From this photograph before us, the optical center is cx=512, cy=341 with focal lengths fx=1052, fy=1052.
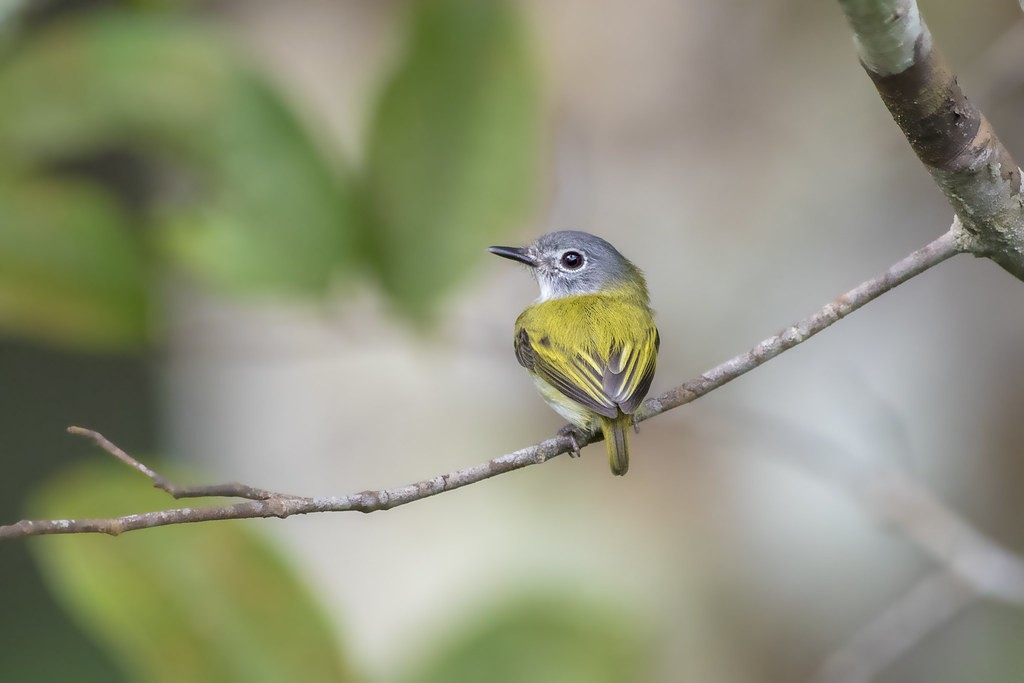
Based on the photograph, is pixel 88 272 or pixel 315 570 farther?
pixel 315 570

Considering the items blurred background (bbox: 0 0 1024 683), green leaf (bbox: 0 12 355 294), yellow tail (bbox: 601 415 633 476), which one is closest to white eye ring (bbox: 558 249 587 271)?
blurred background (bbox: 0 0 1024 683)

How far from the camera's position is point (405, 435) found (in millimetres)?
4438

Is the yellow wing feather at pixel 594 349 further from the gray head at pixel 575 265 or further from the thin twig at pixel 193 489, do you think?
the thin twig at pixel 193 489

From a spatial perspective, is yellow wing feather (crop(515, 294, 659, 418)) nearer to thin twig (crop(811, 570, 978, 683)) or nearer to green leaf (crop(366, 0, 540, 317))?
green leaf (crop(366, 0, 540, 317))

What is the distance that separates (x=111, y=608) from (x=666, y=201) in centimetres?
281

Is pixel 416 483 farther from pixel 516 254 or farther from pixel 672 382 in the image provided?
pixel 672 382

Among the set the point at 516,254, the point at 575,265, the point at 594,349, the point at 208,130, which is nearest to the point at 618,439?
the point at 594,349

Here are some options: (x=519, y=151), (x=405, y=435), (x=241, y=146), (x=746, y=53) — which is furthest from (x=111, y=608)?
(x=746, y=53)

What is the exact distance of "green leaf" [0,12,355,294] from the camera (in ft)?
9.75

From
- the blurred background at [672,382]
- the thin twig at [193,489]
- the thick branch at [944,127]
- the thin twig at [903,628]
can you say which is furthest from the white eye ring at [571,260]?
the thin twig at [193,489]

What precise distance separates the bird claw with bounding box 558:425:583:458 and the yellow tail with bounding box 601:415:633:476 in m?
0.08

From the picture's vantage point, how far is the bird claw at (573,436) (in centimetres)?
235

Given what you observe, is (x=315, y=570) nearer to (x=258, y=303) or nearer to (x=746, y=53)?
(x=258, y=303)

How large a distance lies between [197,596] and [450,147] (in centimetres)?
139
